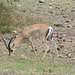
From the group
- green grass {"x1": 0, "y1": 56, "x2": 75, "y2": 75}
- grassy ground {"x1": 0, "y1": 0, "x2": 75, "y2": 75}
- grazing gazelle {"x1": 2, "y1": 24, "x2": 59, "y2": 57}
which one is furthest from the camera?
grazing gazelle {"x1": 2, "y1": 24, "x2": 59, "y2": 57}

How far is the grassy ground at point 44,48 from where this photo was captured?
6458 mm

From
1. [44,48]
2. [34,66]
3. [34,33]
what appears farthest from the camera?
[44,48]

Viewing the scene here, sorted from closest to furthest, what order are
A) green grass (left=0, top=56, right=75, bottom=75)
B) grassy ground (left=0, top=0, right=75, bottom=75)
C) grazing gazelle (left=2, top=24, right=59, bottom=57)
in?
green grass (left=0, top=56, right=75, bottom=75)
grassy ground (left=0, top=0, right=75, bottom=75)
grazing gazelle (left=2, top=24, right=59, bottom=57)

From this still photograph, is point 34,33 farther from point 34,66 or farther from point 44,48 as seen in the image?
point 34,66

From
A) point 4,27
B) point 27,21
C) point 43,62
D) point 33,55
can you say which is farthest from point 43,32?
point 27,21

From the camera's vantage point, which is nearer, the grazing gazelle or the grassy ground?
the grassy ground

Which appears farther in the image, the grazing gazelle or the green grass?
the grazing gazelle

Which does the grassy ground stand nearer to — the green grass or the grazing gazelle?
the green grass

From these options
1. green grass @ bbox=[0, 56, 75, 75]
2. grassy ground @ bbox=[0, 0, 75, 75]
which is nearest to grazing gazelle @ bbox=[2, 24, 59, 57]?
grassy ground @ bbox=[0, 0, 75, 75]

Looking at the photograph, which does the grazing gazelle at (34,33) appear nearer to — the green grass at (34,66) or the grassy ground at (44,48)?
the grassy ground at (44,48)

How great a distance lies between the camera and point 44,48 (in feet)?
31.6

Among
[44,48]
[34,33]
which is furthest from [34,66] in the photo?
[44,48]

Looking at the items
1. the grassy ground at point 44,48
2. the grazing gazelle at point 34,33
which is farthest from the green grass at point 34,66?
the grazing gazelle at point 34,33

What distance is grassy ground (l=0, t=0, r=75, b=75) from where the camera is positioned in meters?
6.46
